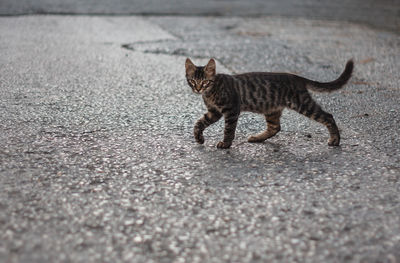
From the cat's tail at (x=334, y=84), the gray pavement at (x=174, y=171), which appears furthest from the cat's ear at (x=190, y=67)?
the cat's tail at (x=334, y=84)

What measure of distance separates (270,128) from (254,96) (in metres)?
0.28

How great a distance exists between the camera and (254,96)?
12.5ft

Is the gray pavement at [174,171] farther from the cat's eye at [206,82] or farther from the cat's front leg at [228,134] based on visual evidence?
the cat's eye at [206,82]

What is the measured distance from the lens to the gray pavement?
7.35ft

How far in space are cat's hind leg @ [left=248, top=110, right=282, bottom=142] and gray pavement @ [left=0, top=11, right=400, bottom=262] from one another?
83 millimetres

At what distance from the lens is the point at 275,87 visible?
3.80 meters

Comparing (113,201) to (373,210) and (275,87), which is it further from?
(275,87)

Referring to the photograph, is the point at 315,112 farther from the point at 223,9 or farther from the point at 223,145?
the point at 223,9

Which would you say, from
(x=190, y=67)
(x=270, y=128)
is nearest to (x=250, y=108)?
(x=270, y=128)

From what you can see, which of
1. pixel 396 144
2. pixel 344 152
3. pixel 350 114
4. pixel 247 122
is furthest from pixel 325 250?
pixel 350 114

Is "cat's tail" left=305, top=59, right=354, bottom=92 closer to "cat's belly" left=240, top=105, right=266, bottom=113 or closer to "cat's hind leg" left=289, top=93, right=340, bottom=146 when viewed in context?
"cat's hind leg" left=289, top=93, right=340, bottom=146

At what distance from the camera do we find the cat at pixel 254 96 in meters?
3.67

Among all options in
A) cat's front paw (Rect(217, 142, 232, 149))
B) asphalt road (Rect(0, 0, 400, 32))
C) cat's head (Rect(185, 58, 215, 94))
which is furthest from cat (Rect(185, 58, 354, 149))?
asphalt road (Rect(0, 0, 400, 32))

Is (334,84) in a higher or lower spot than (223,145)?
higher
